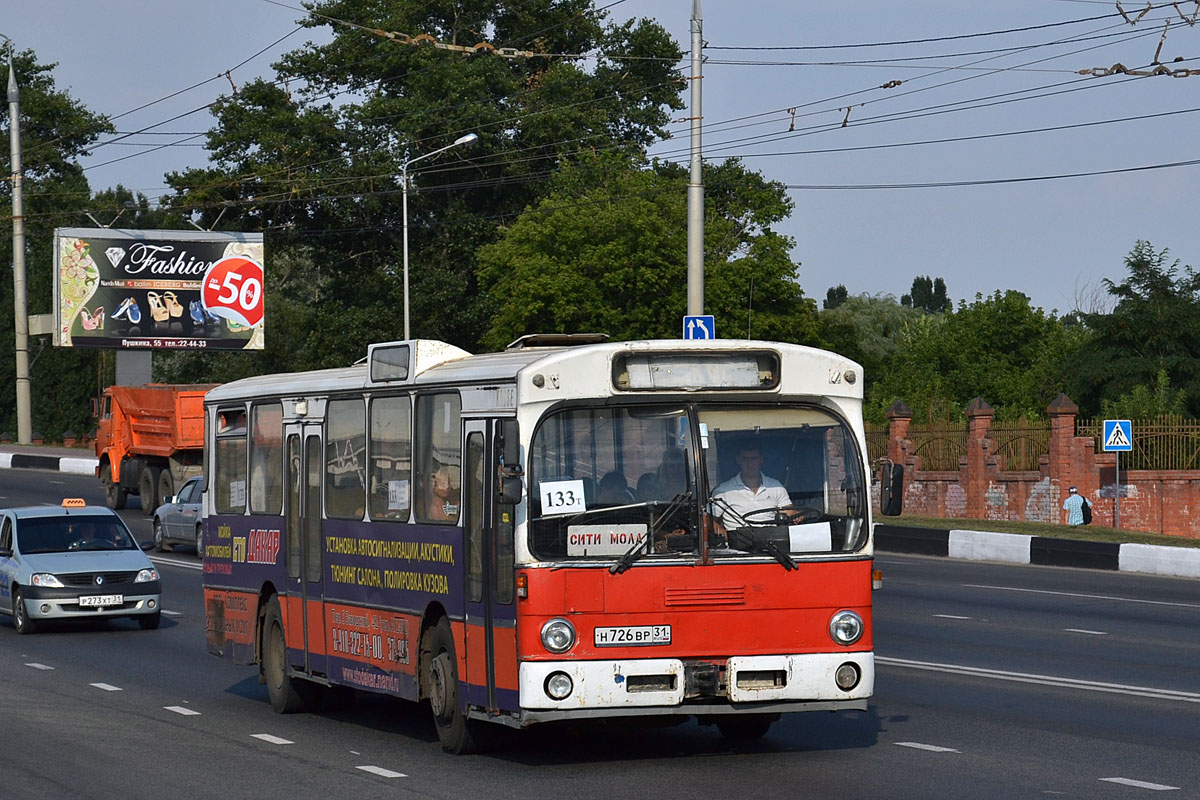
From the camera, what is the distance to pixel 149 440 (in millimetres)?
40625

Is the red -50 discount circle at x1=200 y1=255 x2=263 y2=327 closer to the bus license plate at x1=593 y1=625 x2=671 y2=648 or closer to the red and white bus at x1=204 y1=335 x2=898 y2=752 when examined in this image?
the red and white bus at x1=204 y1=335 x2=898 y2=752

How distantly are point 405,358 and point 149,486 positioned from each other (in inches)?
1181

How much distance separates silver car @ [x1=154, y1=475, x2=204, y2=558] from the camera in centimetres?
3200

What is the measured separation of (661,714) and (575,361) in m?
2.06

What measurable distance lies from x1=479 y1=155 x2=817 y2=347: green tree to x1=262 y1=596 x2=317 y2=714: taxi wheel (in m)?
41.3

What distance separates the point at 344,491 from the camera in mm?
12695

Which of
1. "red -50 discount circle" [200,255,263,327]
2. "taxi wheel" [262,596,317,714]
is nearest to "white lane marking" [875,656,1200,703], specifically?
"taxi wheel" [262,596,317,714]

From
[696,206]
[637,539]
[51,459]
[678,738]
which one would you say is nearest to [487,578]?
[637,539]

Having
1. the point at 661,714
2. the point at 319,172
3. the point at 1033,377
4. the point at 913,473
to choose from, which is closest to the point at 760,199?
the point at 1033,377

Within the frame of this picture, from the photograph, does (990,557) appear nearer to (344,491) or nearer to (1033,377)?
(344,491)

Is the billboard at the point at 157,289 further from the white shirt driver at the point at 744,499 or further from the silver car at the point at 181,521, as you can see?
the white shirt driver at the point at 744,499

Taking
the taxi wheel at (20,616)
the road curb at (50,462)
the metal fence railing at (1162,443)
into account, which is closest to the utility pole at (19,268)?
the road curb at (50,462)

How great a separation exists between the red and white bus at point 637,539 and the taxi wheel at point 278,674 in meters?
2.47

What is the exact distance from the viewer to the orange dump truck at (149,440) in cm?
3909
